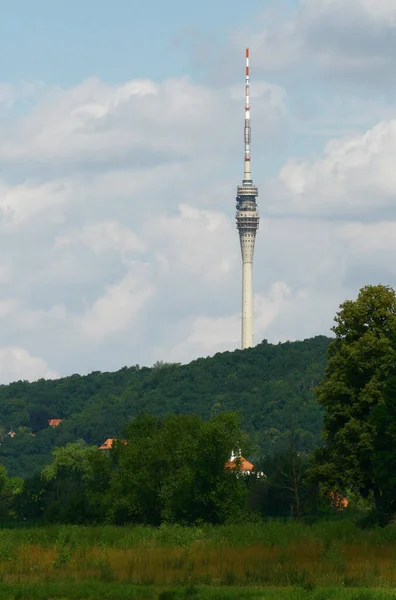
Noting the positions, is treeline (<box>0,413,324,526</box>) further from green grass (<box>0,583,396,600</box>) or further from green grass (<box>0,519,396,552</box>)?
green grass (<box>0,583,396,600</box>)

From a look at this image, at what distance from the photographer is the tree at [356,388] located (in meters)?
73.9

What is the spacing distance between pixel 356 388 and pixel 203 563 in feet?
70.7

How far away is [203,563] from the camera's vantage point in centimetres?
5634

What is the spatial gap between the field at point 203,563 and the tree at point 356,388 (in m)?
4.32

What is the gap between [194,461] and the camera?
315ft

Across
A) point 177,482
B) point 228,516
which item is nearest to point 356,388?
point 228,516

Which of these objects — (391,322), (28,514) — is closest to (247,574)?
(391,322)

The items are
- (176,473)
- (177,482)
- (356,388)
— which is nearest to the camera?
(356,388)

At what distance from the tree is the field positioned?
14.2 feet

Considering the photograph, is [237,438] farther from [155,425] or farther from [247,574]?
[247,574]

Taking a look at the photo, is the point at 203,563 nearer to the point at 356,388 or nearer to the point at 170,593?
the point at 170,593

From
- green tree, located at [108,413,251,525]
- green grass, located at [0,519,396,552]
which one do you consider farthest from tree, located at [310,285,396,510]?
green tree, located at [108,413,251,525]

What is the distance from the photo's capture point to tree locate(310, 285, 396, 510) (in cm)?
7388

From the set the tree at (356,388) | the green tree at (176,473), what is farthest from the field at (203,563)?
the green tree at (176,473)
